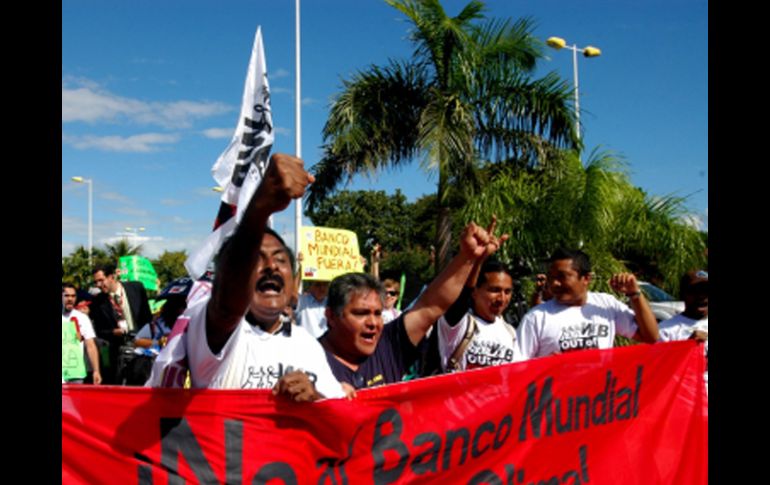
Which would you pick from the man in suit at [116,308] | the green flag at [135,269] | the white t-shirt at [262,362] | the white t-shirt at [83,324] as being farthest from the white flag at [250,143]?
the green flag at [135,269]

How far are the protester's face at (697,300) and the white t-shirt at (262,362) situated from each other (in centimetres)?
343

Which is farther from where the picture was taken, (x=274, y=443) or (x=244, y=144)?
(x=244, y=144)

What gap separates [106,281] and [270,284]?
7075 mm

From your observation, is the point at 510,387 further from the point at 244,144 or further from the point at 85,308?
the point at 85,308

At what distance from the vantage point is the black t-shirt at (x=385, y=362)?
3441 mm

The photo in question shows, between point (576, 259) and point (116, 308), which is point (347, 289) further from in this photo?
point (116, 308)

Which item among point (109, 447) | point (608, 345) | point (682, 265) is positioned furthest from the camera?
point (682, 265)

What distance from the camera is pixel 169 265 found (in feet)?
221

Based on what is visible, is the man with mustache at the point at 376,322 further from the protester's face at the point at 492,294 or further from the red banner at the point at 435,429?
the protester's face at the point at 492,294

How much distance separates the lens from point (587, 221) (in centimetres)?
1034
